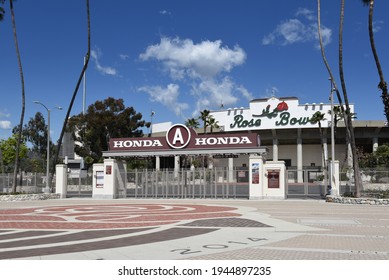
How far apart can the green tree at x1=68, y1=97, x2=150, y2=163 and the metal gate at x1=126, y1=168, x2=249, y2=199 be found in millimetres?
29954

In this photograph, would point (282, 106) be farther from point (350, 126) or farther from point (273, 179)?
point (273, 179)

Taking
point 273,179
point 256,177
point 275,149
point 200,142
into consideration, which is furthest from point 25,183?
point 275,149

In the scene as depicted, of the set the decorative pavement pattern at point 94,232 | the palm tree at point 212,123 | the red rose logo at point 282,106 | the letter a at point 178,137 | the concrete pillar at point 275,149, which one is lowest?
the decorative pavement pattern at point 94,232

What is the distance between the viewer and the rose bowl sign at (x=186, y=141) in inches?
1303

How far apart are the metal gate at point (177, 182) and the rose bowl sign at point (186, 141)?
1.96 m

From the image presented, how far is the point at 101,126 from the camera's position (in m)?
64.6

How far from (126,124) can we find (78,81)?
26586 mm

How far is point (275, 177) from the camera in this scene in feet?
104

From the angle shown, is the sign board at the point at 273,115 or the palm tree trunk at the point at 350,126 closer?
the palm tree trunk at the point at 350,126

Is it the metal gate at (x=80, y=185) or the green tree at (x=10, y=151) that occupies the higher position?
the green tree at (x=10, y=151)

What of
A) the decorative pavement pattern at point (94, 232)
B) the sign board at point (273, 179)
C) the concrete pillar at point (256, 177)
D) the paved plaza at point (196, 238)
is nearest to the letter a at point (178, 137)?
the concrete pillar at point (256, 177)

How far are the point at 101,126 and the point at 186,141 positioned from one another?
110 feet

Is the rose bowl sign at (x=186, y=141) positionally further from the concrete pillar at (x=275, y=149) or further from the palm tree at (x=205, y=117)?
the concrete pillar at (x=275, y=149)

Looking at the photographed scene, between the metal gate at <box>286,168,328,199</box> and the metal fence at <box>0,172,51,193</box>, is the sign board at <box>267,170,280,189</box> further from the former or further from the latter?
the metal fence at <box>0,172,51,193</box>
